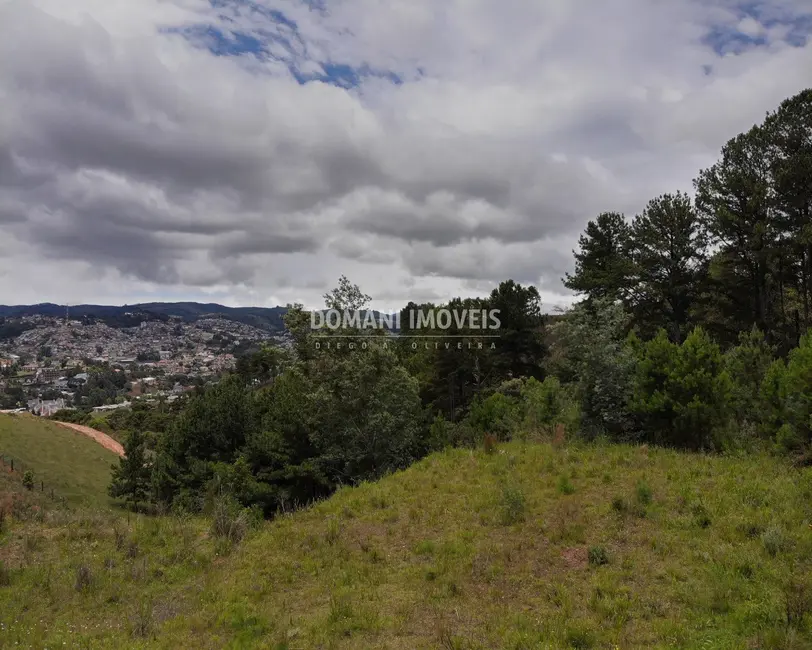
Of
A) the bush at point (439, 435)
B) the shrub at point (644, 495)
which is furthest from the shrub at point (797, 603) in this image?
the bush at point (439, 435)

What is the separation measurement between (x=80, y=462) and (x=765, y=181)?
137 feet

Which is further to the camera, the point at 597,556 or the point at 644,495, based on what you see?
the point at 644,495

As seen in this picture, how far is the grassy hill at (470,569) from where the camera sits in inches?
208

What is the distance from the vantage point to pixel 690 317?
2486 cm

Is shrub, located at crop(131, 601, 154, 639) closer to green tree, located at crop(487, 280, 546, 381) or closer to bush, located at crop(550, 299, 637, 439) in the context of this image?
bush, located at crop(550, 299, 637, 439)

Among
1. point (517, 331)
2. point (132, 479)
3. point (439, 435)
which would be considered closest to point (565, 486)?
point (439, 435)

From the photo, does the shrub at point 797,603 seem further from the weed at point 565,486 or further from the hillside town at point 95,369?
the hillside town at point 95,369

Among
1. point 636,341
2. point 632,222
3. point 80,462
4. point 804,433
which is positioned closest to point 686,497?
point 804,433

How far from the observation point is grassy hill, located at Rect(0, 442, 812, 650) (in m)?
5.29

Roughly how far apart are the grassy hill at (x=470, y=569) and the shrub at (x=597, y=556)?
0.02 metres

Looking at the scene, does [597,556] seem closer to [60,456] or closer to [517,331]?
[517,331]

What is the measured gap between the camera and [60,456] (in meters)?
29.5

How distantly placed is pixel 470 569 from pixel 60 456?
3249 cm

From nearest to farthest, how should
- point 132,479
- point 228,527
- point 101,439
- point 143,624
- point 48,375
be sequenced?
point 143,624 < point 228,527 < point 132,479 < point 101,439 < point 48,375
